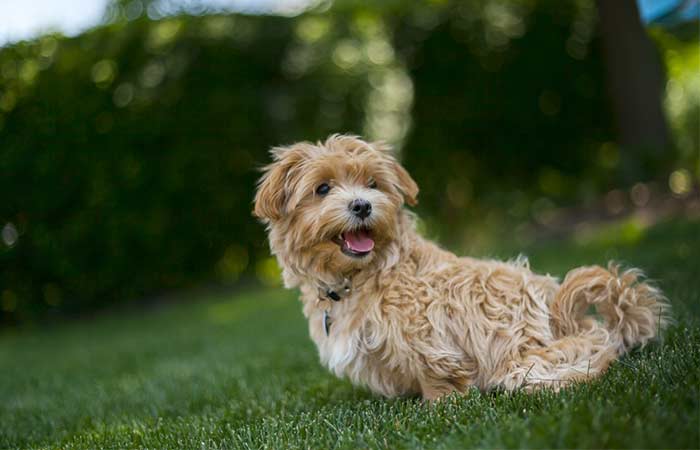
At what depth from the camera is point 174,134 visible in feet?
33.0

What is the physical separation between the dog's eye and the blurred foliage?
258 inches

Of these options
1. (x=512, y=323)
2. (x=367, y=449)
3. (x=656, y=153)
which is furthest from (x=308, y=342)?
(x=656, y=153)

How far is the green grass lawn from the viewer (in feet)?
8.63

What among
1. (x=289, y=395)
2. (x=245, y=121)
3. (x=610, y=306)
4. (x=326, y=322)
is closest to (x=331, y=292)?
(x=326, y=322)

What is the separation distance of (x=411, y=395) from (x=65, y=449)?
182cm

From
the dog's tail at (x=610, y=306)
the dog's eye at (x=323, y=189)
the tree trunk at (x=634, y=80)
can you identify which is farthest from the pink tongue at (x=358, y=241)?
the tree trunk at (x=634, y=80)

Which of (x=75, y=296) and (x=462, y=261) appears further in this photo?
(x=75, y=296)

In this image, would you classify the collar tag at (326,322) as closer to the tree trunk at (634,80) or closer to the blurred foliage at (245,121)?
the blurred foliage at (245,121)

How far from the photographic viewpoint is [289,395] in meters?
4.25

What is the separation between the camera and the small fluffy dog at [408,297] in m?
3.43

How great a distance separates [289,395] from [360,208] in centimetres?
146

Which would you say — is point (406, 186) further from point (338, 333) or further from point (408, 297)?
point (338, 333)

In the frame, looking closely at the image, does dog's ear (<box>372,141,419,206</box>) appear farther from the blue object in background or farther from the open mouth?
the blue object in background

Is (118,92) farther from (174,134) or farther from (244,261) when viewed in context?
(244,261)
